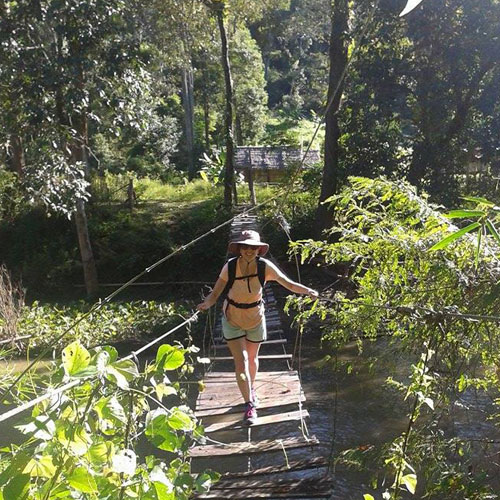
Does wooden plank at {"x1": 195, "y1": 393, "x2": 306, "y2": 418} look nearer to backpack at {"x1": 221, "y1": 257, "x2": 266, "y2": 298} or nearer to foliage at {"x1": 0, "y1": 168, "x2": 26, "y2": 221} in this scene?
backpack at {"x1": 221, "y1": 257, "x2": 266, "y2": 298}

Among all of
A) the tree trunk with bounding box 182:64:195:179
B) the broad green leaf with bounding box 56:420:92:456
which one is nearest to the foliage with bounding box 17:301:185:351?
the broad green leaf with bounding box 56:420:92:456

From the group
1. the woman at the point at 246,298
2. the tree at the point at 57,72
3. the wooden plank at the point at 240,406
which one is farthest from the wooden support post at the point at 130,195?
the woman at the point at 246,298

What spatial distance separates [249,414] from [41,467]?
7.48 ft

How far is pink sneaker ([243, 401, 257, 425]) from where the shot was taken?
297 cm

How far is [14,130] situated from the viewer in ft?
22.5

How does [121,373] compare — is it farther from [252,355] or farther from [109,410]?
[252,355]

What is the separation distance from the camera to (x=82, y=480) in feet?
2.64

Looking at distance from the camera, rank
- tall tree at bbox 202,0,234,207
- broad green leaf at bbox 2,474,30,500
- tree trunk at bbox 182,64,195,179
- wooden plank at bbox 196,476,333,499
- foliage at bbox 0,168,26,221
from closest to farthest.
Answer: broad green leaf at bbox 2,474,30,500 < wooden plank at bbox 196,476,333,499 < tall tree at bbox 202,0,234,207 < foliage at bbox 0,168,26,221 < tree trunk at bbox 182,64,195,179

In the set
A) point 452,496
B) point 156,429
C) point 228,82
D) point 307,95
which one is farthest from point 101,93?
point 307,95

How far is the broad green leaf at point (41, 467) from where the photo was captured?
0.79 m

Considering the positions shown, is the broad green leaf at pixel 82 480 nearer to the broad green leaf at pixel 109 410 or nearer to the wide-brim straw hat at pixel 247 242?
the broad green leaf at pixel 109 410

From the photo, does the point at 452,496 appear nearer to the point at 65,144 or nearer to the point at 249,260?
the point at 249,260

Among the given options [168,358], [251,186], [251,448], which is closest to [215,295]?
[251,448]

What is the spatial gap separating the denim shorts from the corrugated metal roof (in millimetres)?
8427
